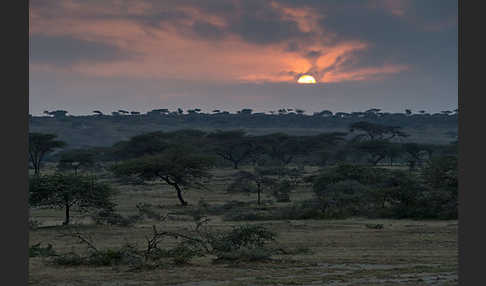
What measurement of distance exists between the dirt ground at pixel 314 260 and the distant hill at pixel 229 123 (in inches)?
4205

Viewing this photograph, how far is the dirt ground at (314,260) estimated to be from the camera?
1237cm

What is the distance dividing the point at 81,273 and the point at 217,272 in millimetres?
3009

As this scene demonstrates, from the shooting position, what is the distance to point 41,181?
25.2 m

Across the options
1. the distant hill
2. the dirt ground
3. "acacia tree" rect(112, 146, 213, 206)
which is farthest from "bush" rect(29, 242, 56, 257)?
the distant hill

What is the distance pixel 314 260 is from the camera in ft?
49.1

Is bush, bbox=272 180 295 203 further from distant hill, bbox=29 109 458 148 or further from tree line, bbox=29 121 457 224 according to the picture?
distant hill, bbox=29 109 458 148

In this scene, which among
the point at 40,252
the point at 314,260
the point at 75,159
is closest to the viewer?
the point at 314,260

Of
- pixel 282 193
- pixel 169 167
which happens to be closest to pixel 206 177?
pixel 169 167

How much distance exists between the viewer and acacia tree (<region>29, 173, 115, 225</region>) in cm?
2480

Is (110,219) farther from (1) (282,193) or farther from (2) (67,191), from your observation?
(1) (282,193)

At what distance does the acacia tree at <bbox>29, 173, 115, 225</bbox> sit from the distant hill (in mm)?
103027

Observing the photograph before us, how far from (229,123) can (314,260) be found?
140 m

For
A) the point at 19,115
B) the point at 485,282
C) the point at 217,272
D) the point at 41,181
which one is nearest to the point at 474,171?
the point at 485,282

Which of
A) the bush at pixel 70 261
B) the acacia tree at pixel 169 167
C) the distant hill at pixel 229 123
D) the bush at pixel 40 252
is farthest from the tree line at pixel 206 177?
the distant hill at pixel 229 123
